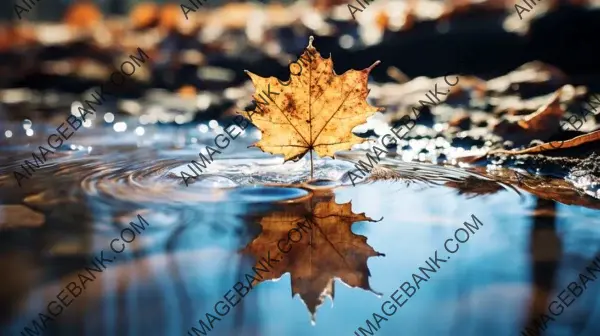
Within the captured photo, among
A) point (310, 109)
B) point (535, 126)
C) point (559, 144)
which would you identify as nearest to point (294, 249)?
point (310, 109)

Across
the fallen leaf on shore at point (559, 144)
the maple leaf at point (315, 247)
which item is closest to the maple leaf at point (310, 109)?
the maple leaf at point (315, 247)

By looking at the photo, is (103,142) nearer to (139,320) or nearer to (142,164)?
(142,164)

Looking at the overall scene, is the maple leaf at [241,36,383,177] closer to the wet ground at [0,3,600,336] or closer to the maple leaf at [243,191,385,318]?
the wet ground at [0,3,600,336]

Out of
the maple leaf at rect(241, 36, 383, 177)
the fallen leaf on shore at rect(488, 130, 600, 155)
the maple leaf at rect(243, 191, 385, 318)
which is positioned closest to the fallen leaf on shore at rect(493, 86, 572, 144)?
the fallen leaf on shore at rect(488, 130, 600, 155)

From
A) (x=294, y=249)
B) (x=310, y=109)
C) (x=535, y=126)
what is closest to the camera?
(x=294, y=249)

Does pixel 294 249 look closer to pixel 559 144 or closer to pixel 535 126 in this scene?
pixel 559 144

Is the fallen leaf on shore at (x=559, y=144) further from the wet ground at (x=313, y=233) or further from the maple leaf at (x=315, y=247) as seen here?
the maple leaf at (x=315, y=247)
